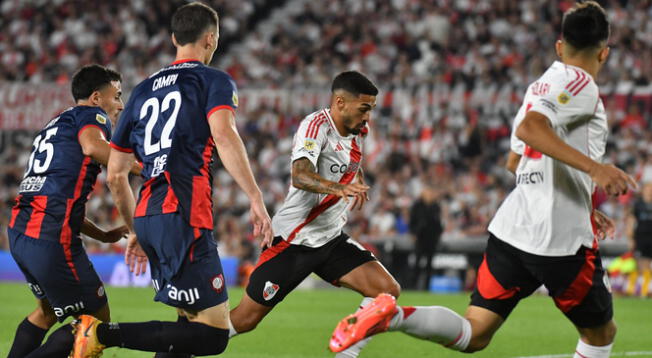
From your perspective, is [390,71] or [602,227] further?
[390,71]

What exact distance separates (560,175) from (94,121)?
307 centimetres

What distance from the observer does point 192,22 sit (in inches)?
219

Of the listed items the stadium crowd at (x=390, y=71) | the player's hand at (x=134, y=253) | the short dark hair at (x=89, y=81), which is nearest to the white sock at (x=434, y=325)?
the player's hand at (x=134, y=253)

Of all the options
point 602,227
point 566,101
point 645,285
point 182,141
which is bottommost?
point 645,285

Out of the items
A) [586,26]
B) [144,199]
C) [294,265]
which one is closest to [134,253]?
[144,199]

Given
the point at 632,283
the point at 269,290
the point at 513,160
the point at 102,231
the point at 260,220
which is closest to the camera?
the point at 260,220

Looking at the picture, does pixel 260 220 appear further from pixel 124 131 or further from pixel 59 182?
pixel 59 182

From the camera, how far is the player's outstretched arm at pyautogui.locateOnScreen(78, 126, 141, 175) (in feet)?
20.0

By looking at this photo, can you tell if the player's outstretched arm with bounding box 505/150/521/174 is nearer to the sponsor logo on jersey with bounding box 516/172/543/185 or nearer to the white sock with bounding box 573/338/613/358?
the sponsor logo on jersey with bounding box 516/172/543/185

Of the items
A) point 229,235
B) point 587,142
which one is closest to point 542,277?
point 587,142

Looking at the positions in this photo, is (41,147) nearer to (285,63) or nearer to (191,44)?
(191,44)

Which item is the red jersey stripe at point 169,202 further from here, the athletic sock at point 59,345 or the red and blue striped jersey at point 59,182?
the red and blue striped jersey at point 59,182

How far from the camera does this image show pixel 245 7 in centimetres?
2966

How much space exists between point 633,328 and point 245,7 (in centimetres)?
2076
